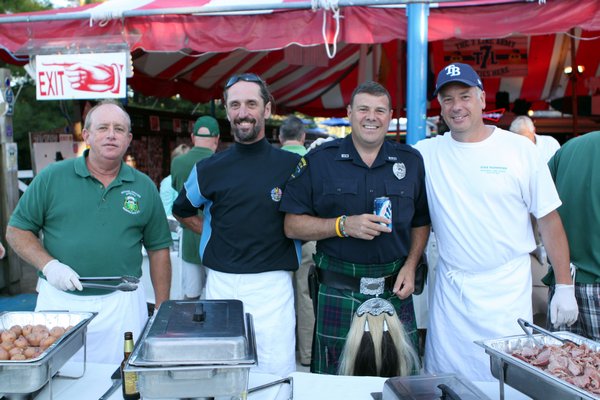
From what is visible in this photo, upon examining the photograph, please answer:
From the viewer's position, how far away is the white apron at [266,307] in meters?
2.56

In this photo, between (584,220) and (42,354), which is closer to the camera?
(42,354)

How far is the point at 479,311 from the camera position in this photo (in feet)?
8.14

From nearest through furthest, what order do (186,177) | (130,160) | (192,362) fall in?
(192,362)
(186,177)
(130,160)

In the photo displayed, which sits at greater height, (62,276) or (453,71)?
(453,71)

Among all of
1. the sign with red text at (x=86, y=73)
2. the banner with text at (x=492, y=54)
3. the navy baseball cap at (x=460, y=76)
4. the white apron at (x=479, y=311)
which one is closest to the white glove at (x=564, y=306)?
the white apron at (x=479, y=311)

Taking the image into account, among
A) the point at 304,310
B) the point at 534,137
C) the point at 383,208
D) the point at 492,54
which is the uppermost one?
the point at 492,54

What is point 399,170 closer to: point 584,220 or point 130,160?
point 584,220

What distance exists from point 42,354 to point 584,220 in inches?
96.0

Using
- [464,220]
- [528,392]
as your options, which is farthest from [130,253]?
[528,392]

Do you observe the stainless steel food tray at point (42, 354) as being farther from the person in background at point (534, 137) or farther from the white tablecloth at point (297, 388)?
the person in background at point (534, 137)

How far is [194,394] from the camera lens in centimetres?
145

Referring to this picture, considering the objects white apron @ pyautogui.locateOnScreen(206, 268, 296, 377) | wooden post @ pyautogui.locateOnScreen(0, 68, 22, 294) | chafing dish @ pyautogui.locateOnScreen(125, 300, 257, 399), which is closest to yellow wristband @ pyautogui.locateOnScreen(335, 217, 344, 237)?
white apron @ pyautogui.locateOnScreen(206, 268, 296, 377)

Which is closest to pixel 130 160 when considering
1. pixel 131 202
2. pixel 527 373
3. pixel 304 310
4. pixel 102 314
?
pixel 304 310

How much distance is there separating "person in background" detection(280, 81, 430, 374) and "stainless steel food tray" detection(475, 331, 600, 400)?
725 mm
